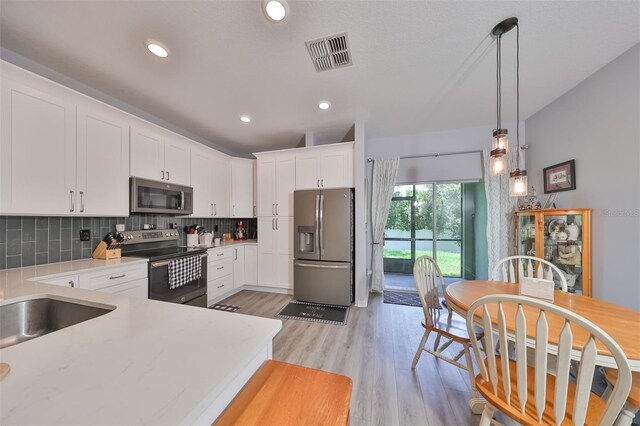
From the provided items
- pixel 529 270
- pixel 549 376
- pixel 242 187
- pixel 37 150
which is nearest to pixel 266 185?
pixel 242 187

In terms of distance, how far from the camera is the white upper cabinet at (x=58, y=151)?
1562 millimetres

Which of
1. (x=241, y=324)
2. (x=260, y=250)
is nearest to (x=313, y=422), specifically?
(x=241, y=324)

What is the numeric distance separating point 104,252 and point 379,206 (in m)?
3.56

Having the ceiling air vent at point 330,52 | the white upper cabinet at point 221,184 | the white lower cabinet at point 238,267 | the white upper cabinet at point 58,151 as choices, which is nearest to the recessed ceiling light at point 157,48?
the white upper cabinet at point 58,151

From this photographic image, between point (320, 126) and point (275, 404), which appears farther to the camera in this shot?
point (320, 126)

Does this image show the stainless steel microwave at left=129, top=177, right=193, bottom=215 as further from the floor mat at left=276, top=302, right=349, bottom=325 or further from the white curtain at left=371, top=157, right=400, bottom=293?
the white curtain at left=371, top=157, right=400, bottom=293

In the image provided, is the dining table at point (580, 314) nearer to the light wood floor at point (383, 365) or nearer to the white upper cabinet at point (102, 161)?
the light wood floor at point (383, 365)

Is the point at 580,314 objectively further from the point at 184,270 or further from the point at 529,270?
the point at 184,270

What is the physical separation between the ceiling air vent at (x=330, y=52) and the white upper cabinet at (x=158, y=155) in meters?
2.00

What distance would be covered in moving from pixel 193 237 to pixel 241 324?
2.89m

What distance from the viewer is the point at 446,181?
11.7 feet

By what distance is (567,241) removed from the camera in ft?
7.75

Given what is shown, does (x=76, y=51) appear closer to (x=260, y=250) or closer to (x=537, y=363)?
(x=260, y=250)

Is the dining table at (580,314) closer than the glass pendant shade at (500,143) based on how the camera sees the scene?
Yes
